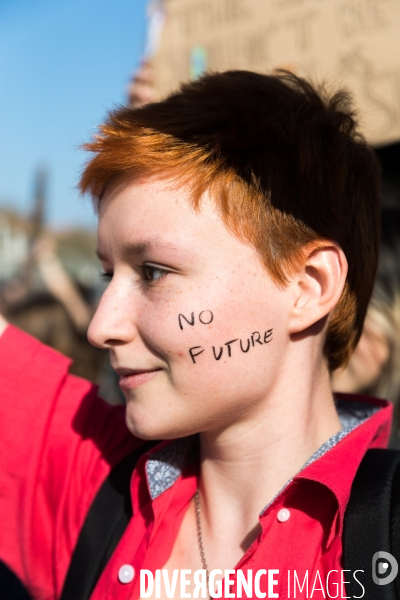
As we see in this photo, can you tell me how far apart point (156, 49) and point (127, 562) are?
2.18m

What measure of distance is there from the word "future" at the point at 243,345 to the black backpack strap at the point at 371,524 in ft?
1.14

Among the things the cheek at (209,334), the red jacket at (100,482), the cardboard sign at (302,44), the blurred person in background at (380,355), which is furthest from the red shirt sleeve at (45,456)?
the blurred person in background at (380,355)

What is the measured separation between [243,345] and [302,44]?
1.54 meters

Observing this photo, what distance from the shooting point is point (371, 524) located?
115cm

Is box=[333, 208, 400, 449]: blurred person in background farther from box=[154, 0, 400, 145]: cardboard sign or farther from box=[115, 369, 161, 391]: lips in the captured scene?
box=[115, 369, 161, 391]: lips

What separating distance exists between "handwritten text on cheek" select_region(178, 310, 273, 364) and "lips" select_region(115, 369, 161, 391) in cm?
11

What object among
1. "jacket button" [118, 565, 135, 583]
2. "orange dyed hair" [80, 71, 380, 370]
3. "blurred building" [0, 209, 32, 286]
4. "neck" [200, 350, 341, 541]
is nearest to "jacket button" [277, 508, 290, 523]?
"neck" [200, 350, 341, 541]

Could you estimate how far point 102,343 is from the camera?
4.48 ft

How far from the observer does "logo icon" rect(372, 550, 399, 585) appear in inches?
41.5

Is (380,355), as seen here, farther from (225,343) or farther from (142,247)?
(142,247)

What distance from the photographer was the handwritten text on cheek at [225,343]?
1.31m

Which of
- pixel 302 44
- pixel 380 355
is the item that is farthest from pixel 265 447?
pixel 302 44

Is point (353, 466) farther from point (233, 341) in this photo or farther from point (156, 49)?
point (156, 49)

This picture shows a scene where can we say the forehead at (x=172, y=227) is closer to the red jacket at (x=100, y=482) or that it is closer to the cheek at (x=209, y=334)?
the cheek at (x=209, y=334)
